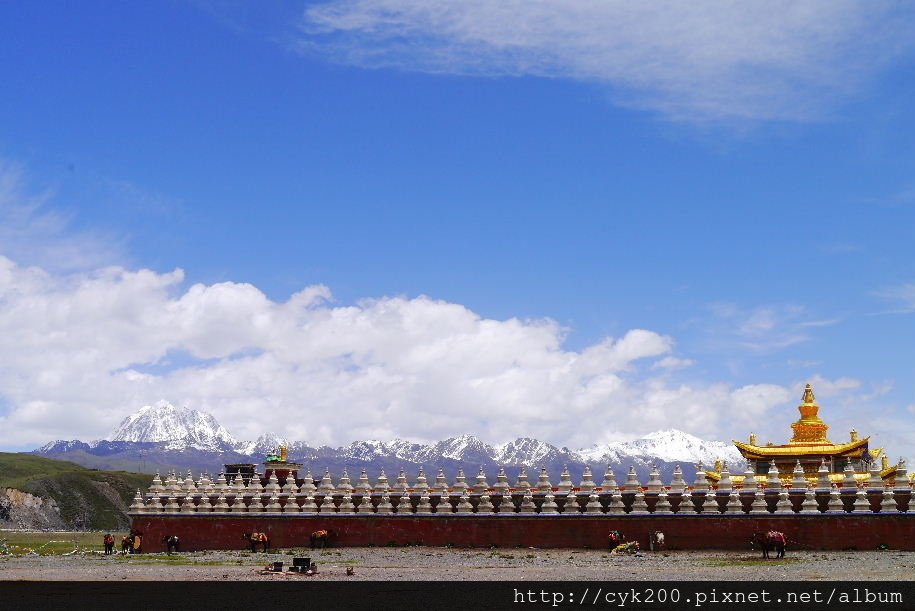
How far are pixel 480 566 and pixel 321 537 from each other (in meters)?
13.5

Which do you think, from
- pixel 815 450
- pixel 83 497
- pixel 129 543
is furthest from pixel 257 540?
pixel 83 497

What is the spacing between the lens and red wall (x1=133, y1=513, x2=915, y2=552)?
46031 millimetres

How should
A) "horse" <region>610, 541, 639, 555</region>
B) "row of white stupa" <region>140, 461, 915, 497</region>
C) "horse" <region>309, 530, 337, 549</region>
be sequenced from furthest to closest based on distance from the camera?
"horse" <region>309, 530, 337, 549</region>
"row of white stupa" <region>140, 461, 915, 497</region>
"horse" <region>610, 541, 639, 555</region>

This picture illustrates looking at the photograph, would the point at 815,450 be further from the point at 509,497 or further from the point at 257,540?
the point at 257,540

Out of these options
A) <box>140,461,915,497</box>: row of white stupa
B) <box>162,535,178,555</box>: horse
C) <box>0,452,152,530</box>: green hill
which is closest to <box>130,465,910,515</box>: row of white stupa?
<box>140,461,915,497</box>: row of white stupa

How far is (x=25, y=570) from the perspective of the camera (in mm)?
42438

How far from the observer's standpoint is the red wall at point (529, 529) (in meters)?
46.0

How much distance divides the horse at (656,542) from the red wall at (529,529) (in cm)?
31

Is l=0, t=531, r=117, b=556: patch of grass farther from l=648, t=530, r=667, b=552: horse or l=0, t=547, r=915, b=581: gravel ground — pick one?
l=648, t=530, r=667, b=552: horse

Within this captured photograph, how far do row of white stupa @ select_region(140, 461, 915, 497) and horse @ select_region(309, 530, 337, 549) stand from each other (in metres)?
2.30

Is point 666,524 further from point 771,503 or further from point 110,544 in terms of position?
point 110,544

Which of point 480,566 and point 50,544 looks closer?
point 480,566

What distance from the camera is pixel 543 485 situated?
51969 millimetres
